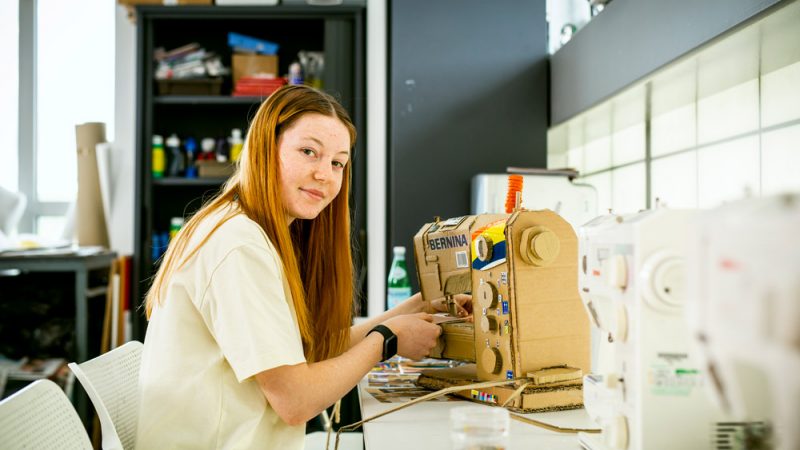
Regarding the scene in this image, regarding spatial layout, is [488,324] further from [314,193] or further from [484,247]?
[314,193]

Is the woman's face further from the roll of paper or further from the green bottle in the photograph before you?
the roll of paper

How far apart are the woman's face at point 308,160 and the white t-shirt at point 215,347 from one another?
161mm

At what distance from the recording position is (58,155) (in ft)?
14.0

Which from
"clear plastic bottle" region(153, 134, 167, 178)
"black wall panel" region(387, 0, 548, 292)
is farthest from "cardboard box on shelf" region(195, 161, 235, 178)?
"black wall panel" region(387, 0, 548, 292)

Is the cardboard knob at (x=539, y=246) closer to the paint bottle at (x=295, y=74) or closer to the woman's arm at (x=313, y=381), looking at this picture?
the woman's arm at (x=313, y=381)

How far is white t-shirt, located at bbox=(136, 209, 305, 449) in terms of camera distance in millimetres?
1172

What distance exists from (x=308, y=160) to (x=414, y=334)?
0.45 metres

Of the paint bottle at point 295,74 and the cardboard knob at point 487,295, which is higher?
the paint bottle at point 295,74

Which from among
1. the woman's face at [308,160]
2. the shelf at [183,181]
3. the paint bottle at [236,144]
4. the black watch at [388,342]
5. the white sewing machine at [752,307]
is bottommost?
the black watch at [388,342]

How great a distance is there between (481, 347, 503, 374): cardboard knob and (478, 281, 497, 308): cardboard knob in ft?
0.31

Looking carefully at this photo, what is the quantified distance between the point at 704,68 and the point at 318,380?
1.54 meters

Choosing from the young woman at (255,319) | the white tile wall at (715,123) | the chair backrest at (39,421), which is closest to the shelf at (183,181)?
the white tile wall at (715,123)

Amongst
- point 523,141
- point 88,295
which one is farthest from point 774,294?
point 88,295

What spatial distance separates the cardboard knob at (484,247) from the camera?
1404 millimetres
